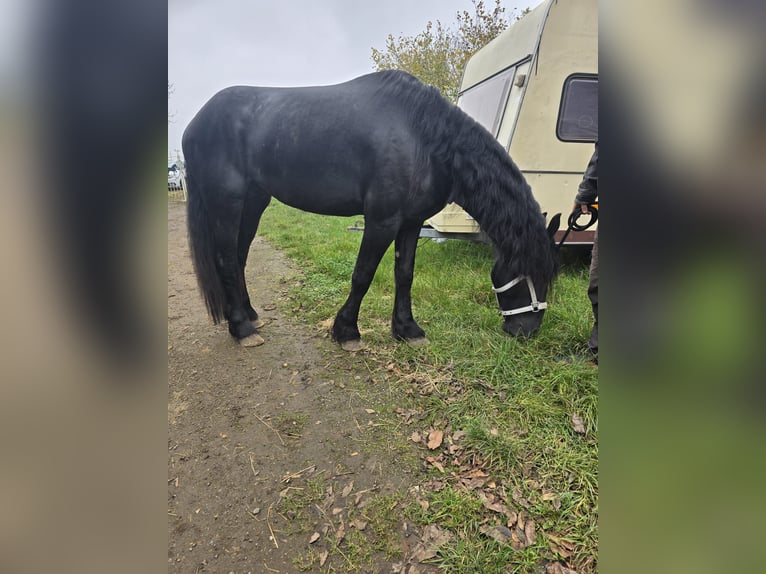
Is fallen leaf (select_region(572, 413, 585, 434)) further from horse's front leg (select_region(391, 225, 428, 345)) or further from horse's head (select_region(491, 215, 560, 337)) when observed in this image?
horse's front leg (select_region(391, 225, 428, 345))

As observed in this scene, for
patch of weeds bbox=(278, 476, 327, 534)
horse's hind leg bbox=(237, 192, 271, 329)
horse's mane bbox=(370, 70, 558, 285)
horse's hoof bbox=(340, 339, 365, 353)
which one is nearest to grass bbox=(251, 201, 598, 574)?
horse's hoof bbox=(340, 339, 365, 353)

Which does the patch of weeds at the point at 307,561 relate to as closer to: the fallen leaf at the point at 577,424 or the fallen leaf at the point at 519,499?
the fallen leaf at the point at 519,499

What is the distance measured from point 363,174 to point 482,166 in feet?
2.74

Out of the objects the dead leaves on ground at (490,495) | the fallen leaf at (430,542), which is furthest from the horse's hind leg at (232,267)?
the fallen leaf at (430,542)

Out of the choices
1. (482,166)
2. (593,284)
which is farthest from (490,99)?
(593,284)

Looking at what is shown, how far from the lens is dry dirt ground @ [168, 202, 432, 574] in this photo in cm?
156

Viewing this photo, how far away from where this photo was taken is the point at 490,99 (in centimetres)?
523

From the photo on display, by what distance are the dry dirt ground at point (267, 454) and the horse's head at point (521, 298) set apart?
1.20m

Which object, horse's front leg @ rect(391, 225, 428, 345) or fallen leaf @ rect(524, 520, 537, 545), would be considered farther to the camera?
horse's front leg @ rect(391, 225, 428, 345)

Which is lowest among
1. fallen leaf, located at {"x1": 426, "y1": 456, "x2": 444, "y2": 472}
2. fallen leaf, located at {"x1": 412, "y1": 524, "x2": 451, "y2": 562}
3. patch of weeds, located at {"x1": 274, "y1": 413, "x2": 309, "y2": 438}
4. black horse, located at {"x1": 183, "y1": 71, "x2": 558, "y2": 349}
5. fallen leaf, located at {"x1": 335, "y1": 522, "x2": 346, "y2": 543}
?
patch of weeds, located at {"x1": 274, "y1": 413, "x2": 309, "y2": 438}
